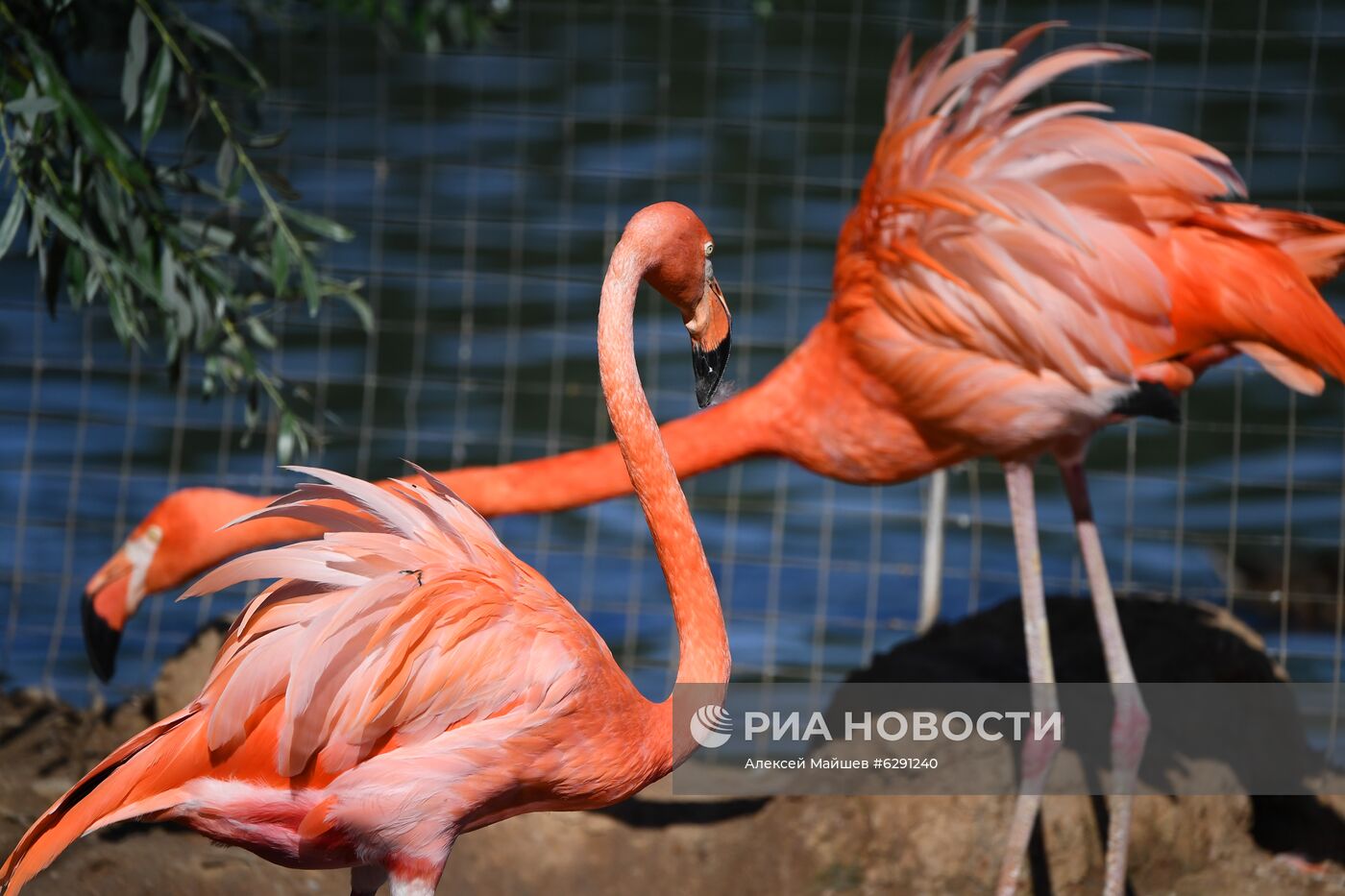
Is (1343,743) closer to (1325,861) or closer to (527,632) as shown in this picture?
(1325,861)

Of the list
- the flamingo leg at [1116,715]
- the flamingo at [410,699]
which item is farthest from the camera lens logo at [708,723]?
the flamingo leg at [1116,715]

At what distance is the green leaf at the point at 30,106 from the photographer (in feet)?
8.36

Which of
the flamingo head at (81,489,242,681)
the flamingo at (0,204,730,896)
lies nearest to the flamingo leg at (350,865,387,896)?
the flamingo at (0,204,730,896)

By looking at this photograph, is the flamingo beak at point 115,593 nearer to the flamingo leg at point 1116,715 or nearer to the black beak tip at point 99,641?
the black beak tip at point 99,641

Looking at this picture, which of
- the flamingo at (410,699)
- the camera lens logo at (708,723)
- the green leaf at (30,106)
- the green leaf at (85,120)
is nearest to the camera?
the flamingo at (410,699)

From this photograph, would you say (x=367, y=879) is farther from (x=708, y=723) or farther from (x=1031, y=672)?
(x=1031, y=672)

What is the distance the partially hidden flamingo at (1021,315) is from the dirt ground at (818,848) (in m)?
0.26

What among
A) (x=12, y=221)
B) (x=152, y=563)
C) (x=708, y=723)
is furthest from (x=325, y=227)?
(x=708, y=723)

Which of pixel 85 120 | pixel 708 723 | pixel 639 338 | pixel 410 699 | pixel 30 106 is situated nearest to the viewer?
pixel 410 699

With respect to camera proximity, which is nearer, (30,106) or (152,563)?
(30,106)

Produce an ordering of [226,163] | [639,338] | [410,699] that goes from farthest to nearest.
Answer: [639,338] → [226,163] → [410,699]

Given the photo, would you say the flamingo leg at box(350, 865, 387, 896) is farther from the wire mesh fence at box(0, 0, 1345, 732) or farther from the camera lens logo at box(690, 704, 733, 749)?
the wire mesh fence at box(0, 0, 1345, 732)

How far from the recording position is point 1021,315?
2.94 metres

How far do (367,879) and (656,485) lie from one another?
0.83m
